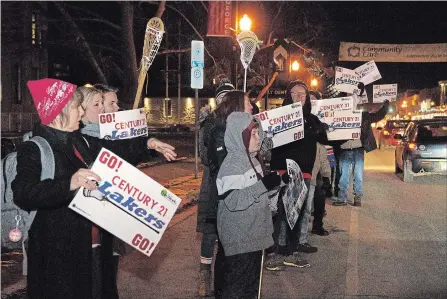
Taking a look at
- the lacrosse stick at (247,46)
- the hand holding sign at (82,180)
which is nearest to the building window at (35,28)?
the lacrosse stick at (247,46)

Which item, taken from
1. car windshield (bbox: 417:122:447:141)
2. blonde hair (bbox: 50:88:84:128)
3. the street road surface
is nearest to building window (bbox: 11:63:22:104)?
car windshield (bbox: 417:122:447:141)

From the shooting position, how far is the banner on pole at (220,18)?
21.2m

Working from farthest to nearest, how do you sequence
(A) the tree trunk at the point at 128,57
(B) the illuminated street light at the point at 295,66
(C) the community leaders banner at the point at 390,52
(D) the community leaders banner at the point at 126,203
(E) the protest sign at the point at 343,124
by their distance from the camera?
(C) the community leaders banner at the point at 390,52, (B) the illuminated street light at the point at 295,66, (A) the tree trunk at the point at 128,57, (E) the protest sign at the point at 343,124, (D) the community leaders banner at the point at 126,203

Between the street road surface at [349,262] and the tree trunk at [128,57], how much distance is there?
10.2 metres

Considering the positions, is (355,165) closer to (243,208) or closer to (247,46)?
(247,46)

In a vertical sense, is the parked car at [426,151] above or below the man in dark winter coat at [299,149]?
below

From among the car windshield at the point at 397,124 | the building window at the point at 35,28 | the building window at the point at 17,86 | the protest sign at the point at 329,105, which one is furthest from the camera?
the building window at the point at 17,86

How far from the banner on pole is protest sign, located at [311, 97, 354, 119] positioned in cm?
1143

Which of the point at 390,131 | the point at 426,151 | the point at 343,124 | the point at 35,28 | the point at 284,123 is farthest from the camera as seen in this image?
the point at 35,28

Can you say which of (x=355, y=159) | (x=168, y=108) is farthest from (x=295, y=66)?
(x=168, y=108)

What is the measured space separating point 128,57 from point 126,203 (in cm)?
1853

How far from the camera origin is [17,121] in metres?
32.3

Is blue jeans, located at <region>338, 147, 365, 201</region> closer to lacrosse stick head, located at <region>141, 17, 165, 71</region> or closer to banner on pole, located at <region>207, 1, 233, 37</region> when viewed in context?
lacrosse stick head, located at <region>141, 17, 165, 71</region>

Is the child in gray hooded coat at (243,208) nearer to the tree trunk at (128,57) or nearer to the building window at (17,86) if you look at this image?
the tree trunk at (128,57)
